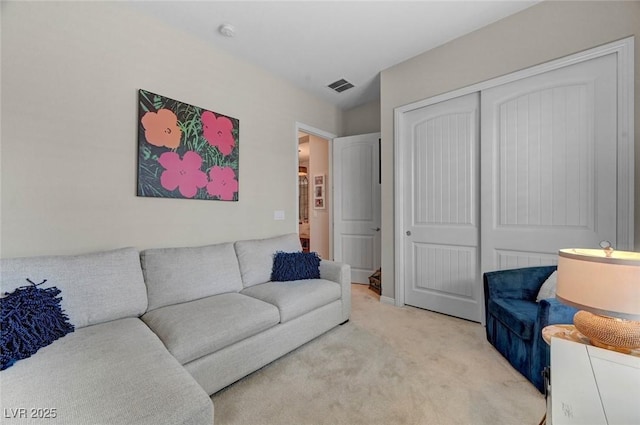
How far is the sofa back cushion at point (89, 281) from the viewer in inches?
56.1

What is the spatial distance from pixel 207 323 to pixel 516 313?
77.7 inches

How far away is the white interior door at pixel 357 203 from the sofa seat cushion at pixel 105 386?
119 inches

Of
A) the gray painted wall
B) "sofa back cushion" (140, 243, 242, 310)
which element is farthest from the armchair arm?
"sofa back cushion" (140, 243, 242, 310)

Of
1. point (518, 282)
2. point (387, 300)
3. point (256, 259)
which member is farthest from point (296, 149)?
point (518, 282)

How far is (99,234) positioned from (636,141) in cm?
370

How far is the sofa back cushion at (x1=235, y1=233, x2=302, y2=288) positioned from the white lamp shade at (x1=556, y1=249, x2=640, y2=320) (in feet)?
6.71

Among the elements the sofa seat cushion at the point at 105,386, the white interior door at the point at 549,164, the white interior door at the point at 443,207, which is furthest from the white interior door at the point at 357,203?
the sofa seat cushion at the point at 105,386

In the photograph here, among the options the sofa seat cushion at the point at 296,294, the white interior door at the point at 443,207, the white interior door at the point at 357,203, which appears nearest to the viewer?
the sofa seat cushion at the point at 296,294

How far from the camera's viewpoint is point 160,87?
2197 mm

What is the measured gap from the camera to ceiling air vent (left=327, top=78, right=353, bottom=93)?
132 inches

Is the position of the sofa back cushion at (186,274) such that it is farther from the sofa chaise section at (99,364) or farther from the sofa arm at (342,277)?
the sofa arm at (342,277)

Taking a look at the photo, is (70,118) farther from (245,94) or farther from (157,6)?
(245,94)

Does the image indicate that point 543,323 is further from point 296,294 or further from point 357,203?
point 357,203

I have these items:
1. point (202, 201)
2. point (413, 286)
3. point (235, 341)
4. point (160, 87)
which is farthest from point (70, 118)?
point (413, 286)
